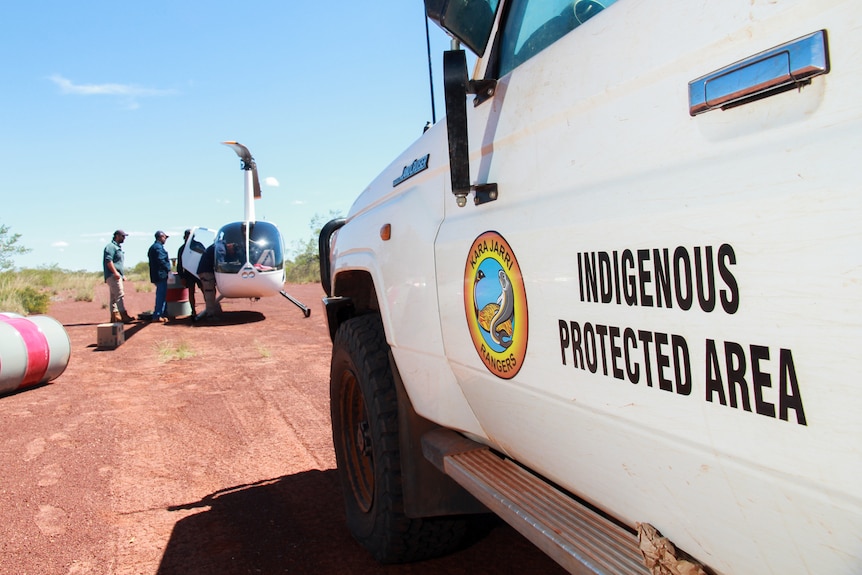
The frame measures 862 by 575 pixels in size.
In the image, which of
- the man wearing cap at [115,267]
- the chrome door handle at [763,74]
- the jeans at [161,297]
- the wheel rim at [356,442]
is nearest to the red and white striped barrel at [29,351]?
the wheel rim at [356,442]

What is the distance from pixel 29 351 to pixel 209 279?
8274 mm

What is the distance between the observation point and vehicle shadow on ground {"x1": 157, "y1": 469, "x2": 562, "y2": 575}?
3.22 m

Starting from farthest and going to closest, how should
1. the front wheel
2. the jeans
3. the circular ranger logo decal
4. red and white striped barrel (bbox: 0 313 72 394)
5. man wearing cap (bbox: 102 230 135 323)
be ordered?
the jeans, man wearing cap (bbox: 102 230 135 323), red and white striped barrel (bbox: 0 313 72 394), the front wheel, the circular ranger logo decal

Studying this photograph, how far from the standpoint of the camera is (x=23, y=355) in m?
7.26

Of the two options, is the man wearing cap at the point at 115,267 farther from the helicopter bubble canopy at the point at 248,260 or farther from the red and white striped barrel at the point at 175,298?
the helicopter bubble canopy at the point at 248,260

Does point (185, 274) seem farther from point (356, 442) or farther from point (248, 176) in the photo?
point (356, 442)

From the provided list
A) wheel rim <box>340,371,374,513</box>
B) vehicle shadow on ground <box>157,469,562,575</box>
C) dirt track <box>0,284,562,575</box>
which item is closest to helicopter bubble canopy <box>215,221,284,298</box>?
dirt track <box>0,284,562,575</box>

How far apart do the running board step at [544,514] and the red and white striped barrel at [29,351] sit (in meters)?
6.37

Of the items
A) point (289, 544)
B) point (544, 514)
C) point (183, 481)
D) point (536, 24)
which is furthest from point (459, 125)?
point (183, 481)

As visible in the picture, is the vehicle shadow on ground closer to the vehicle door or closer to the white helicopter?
the vehicle door

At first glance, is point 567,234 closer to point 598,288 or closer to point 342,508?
point 598,288

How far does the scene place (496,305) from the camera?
2.00 m

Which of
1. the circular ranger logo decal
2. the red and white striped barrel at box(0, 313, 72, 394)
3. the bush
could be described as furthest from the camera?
the bush

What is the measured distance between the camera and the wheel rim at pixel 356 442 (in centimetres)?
333
